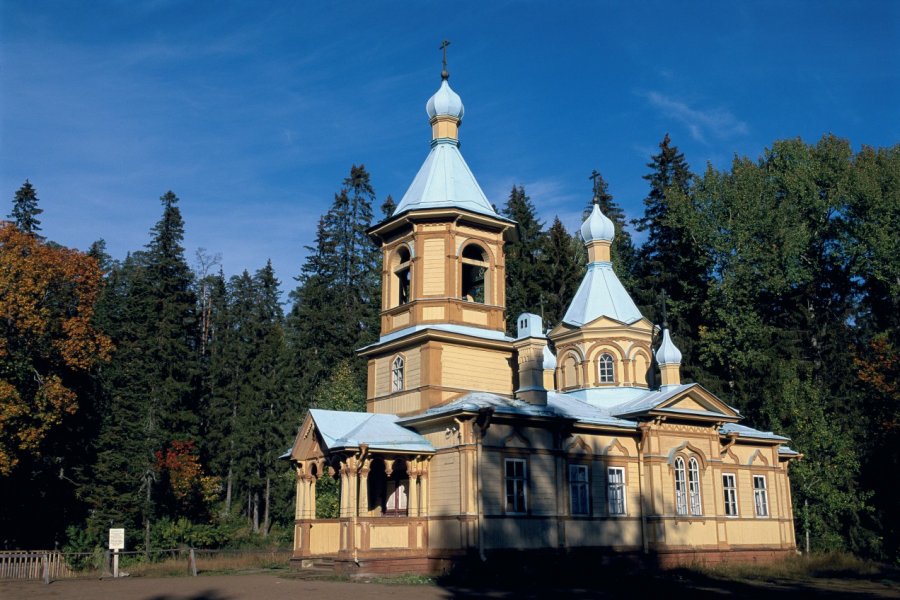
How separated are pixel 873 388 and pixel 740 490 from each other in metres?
13.2

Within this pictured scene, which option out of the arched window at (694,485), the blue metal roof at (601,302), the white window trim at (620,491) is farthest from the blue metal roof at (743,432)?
the blue metal roof at (601,302)

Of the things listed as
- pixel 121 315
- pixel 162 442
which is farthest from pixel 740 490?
pixel 121 315

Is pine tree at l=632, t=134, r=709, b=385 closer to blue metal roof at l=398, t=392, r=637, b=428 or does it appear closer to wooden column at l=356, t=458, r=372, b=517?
blue metal roof at l=398, t=392, r=637, b=428

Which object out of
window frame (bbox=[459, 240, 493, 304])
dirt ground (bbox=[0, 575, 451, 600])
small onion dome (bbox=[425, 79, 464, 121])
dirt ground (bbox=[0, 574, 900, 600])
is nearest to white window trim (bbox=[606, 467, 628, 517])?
dirt ground (bbox=[0, 574, 900, 600])

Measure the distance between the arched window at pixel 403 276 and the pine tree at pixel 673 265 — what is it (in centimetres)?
1747

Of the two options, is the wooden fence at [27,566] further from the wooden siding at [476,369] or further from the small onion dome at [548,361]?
the small onion dome at [548,361]

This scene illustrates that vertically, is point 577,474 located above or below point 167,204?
below

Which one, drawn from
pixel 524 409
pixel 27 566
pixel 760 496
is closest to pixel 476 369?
pixel 524 409

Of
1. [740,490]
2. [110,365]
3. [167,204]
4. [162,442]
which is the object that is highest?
[167,204]

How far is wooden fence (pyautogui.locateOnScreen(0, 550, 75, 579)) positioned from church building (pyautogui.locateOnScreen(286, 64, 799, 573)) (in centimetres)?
636

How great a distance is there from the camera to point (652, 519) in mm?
23438

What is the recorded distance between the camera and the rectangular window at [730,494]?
85.1 ft

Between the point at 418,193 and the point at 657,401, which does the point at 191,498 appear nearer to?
the point at 418,193

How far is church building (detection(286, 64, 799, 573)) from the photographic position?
20.7 m
